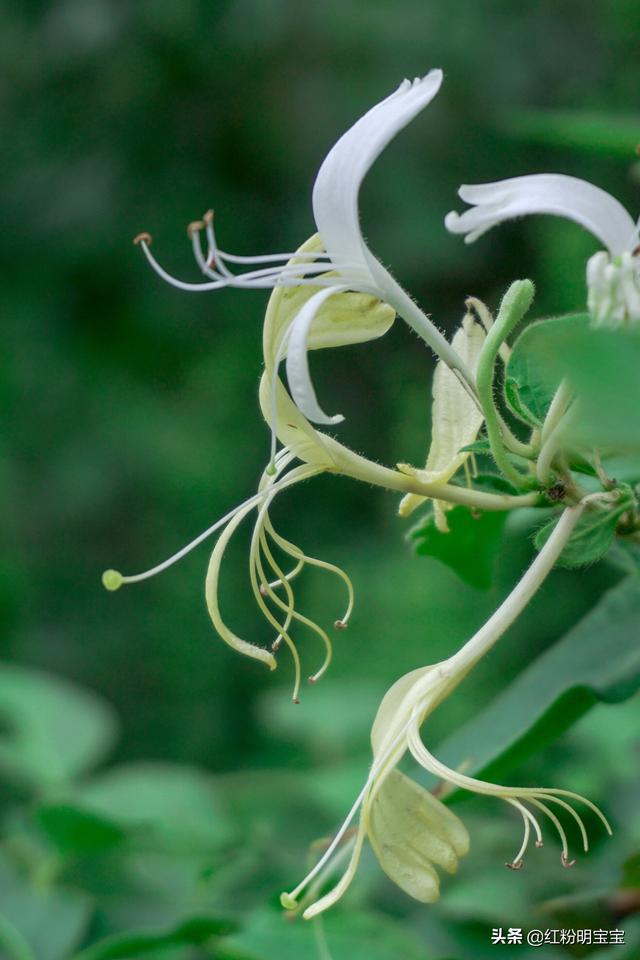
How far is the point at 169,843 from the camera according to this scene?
72 cm

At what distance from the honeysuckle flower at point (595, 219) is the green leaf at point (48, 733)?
0.57 metres

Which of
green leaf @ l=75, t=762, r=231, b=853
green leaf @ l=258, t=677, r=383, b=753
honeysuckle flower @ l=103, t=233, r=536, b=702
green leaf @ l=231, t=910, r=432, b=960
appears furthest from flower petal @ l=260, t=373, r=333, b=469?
green leaf @ l=258, t=677, r=383, b=753

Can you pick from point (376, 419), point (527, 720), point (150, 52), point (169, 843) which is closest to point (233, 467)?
point (376, 419)

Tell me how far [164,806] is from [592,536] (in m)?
0.46

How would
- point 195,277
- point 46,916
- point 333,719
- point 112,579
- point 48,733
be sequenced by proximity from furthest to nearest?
1. point 195,277
2. point 333,719
3. point 48,733
4. point 46,916
5. point 112,579

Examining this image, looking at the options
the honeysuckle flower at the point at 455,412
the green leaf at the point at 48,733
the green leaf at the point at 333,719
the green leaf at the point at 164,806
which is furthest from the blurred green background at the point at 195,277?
the honeysuckle flower at the point at 455,412

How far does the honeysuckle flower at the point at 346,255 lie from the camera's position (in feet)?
1.29

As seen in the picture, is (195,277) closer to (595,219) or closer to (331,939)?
(331,939)

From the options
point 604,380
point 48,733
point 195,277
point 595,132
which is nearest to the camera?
point 604,380

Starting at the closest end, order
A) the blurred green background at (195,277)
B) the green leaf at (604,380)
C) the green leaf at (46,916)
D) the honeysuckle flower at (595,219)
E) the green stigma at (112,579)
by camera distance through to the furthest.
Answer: the green leaf at (604,380)
the honeysuckle flower at (595,219)
the green stigma at (112,579)
the green leaf at (46,916)
the blurred green background at (195,277)

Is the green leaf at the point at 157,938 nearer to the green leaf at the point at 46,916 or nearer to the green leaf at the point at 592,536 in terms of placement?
the green leaf at the point at 46,916

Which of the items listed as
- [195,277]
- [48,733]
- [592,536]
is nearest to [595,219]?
[592,536]

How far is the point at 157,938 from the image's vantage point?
0.54 metres

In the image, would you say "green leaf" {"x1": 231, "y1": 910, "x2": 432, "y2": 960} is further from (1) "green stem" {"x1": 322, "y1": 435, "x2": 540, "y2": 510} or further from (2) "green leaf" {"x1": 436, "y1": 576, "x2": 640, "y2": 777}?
(1) "green stem" {"x1": 322, "y1": 435, "x2": 540, "y2": 510}
